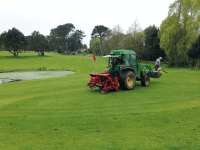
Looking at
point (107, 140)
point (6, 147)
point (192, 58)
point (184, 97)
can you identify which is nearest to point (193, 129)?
point (107, 140)

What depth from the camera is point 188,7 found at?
88.6 ft

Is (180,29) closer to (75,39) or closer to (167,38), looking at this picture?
(167,38)

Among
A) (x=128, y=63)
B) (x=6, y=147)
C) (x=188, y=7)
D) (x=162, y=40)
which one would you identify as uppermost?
(x=188, y=7)

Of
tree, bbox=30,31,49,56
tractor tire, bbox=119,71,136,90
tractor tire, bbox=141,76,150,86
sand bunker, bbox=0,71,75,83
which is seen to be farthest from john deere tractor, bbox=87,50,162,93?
tree, bbox=30,31,49,56

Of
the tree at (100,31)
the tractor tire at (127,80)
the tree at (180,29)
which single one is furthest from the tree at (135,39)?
the tree at (100,31)

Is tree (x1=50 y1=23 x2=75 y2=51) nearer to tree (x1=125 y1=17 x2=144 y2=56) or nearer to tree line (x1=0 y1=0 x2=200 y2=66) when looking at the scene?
tree line (x1=0 y1=0 x2=200 y2=66)

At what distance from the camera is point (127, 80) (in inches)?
356

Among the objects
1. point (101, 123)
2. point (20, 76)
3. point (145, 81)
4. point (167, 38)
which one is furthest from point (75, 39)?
point (101, 123)

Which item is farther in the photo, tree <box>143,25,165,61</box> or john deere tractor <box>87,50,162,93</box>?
tree <box>143,25,165,61</box>

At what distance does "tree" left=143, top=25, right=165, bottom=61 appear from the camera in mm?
37713

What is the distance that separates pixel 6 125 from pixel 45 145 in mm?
1785

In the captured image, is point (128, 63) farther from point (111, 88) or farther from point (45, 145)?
point (45, 145)

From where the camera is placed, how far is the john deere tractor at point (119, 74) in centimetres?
866

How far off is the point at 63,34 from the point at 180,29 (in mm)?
70014
